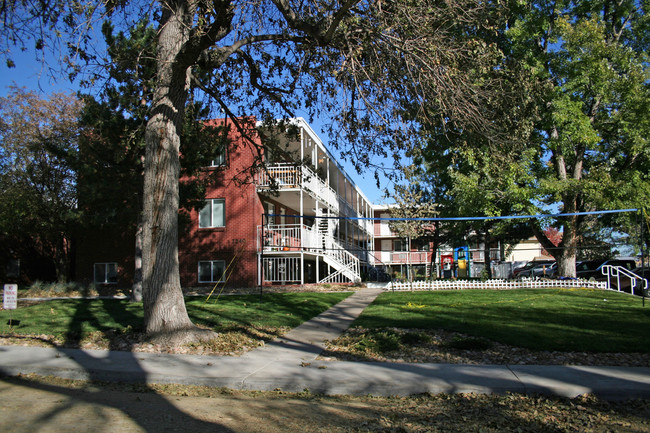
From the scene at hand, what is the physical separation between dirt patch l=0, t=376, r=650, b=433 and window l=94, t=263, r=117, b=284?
1883 centimetres

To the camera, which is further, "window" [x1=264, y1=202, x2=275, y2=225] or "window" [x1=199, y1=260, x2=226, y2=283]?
"window" [x1=264, y1=202, x2=275, y2=225]

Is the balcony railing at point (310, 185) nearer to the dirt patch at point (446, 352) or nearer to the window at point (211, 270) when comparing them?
the window at point (211, 270)

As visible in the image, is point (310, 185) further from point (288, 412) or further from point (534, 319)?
point (288, 412)

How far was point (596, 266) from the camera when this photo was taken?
23781 mm

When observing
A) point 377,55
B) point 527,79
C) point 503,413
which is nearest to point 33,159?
point 377,55

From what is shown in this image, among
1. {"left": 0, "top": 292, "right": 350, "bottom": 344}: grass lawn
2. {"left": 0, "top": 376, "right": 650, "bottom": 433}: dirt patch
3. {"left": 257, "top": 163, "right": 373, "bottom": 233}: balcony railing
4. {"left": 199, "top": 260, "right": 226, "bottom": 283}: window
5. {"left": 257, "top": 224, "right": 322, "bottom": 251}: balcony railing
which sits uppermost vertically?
{"left": 257, "top": 163, "right": 373, "bottom": 233}: balcony railing

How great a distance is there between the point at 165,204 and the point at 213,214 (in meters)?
15.0

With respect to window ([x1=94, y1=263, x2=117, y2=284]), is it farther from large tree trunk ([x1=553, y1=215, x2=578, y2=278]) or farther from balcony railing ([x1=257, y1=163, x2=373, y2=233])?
large tree trunk ([x1=553, y1=215, x2=578, y2=278])

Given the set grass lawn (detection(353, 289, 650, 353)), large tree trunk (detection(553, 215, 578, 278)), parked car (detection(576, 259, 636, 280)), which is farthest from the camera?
parked car (detection(576, 259, 636, 280))

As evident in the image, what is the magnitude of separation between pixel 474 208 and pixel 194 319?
1361cm

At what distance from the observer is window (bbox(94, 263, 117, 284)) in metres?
24.1

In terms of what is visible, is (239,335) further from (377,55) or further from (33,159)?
(33,159)

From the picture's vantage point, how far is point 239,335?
30.6 ft

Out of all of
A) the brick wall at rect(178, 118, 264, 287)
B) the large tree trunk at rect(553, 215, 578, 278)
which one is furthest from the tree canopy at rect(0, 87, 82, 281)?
the large tree trunk at rect(553, 215, 578, 278)
